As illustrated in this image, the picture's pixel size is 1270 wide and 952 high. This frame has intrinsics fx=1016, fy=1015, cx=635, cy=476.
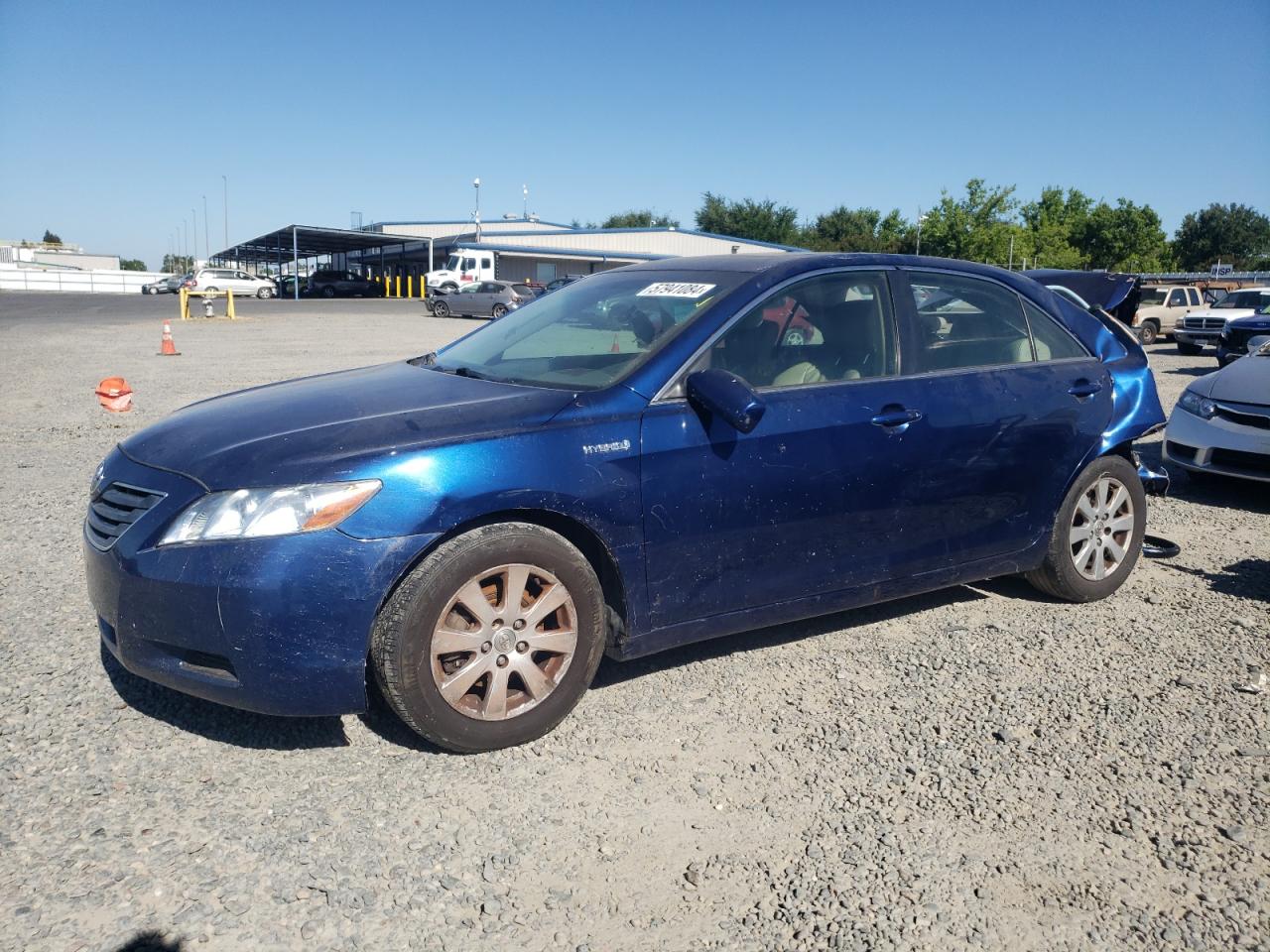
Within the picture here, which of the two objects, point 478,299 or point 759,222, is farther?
point 759,222

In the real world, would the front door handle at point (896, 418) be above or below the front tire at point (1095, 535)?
above

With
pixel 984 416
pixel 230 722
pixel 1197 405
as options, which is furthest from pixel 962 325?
pixel 1197 405

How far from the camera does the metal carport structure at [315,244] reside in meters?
60.4

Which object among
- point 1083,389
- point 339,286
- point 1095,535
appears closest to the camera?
point 1083,389

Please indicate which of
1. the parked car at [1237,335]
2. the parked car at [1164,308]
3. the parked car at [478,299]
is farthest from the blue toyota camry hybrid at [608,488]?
the parked car at [478,299]

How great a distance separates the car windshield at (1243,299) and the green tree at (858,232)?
49.7 metres

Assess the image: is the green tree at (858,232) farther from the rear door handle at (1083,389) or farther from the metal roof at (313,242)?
the rear door handle at (1083,389)

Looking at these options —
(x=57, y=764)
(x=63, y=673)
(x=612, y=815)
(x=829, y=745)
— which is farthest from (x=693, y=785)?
(x=63, y=673)

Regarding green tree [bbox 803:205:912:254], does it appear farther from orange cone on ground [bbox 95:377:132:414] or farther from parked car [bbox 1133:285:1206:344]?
orange cone on ground [bbox 95:377:132:414]

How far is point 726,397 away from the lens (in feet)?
11.6

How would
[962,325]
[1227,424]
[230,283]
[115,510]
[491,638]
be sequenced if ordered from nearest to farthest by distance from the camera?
[491,638], [115,510], [962,325], [1227,424], [230,283]

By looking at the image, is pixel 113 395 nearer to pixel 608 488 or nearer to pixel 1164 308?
pixel 608 488

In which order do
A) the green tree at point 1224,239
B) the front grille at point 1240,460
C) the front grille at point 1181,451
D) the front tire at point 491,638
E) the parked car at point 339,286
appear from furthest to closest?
the green tree at point 1224,239 → the parked car at point 339,286 → the front grille at point 1181,451 → the front grille at point 1240,460 → the front tire at point 491,638

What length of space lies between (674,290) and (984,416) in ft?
4.70
